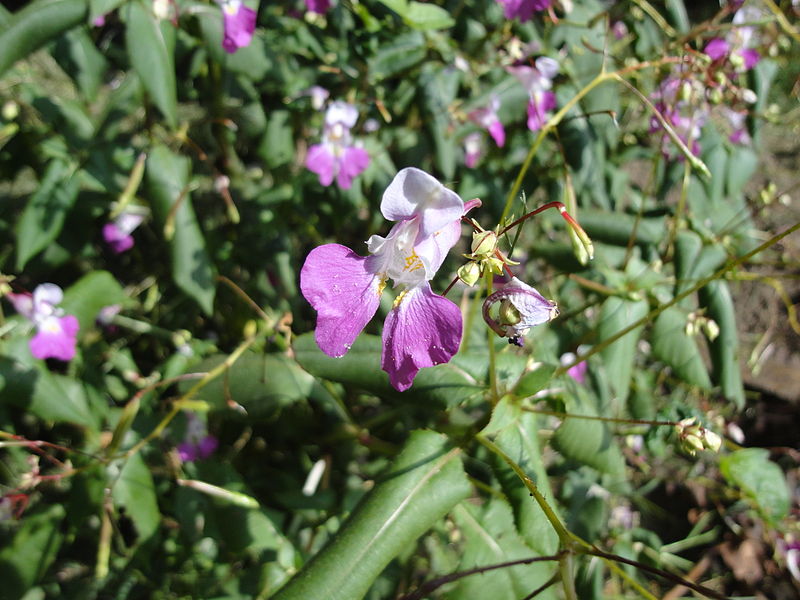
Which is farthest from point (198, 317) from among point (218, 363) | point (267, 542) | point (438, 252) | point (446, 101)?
point (438, 252)

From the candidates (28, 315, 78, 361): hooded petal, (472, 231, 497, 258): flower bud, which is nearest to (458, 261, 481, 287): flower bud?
(472, 231, 497, 258): flower bud

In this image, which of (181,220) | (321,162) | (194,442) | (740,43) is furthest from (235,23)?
(740,43)

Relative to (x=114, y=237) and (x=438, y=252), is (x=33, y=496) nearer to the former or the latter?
(x=114, y=237)

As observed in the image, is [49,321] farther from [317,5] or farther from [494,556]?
[494,556]

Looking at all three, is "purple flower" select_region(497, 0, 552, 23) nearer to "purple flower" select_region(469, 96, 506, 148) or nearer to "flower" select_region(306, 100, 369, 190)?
"purple flower" select_region(469, 96, 506, 148)

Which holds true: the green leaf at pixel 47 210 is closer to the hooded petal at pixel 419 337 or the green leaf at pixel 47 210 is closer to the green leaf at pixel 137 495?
the green leaf at pixel 137 495

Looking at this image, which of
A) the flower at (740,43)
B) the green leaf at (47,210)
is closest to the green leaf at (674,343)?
the flower at (740,43)
